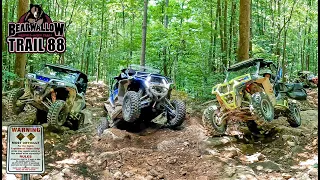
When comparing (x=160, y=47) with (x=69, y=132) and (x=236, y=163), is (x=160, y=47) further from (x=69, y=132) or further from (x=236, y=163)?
(x=236, y=163)

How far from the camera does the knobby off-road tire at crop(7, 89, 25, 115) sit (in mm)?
6465

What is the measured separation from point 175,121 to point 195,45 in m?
5.08

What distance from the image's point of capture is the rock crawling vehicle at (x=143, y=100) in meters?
6.63

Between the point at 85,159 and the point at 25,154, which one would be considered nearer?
the point at 25,154

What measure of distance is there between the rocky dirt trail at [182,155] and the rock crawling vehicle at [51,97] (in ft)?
1.26

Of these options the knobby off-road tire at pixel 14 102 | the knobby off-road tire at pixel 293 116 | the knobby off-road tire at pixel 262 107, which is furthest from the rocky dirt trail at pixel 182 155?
the knobby off-road tire at pixel 14 102

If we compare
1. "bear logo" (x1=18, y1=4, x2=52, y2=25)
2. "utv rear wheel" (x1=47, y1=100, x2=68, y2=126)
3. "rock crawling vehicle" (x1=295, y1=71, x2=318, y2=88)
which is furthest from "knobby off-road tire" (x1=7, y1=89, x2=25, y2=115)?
"rock crawling vehicle" (x1=295, y1=71, x2=318, y2=88)

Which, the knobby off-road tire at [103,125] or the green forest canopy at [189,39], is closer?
the knobby off-road tire at [103,125]

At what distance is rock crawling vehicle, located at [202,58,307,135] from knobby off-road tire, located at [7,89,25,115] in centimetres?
365

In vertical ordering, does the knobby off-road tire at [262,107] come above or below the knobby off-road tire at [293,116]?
above

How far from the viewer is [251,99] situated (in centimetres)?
596

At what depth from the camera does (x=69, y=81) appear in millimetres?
7059

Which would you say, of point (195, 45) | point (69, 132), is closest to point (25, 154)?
point (69, 132)

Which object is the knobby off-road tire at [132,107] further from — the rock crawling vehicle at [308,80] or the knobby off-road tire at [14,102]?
the rock crawling vehicle at [308,80]
